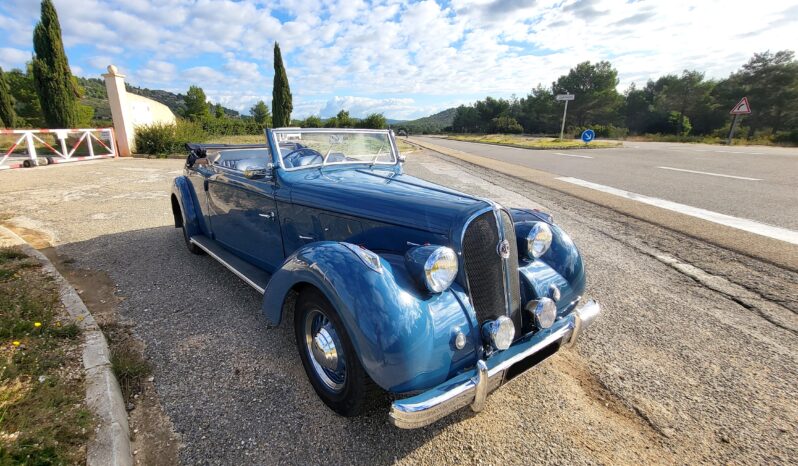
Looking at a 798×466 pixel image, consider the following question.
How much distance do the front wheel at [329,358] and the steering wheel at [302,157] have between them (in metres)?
1.44

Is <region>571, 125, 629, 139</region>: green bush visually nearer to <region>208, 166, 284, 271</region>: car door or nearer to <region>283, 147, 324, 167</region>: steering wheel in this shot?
<region>283, 147, 324, 167</region>: steering wheel

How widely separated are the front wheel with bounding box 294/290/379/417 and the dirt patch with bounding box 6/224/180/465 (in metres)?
0.78

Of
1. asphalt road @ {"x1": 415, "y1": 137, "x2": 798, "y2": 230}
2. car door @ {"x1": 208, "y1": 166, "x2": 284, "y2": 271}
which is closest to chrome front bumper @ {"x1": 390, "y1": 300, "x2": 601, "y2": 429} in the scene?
car door @ {"x1": 208, "y1": 166, "x2": 284, "y2": 271}

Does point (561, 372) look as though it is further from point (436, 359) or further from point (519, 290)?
point (436, 359)

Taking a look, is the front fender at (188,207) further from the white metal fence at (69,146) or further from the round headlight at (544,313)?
the white metal fence at (69,146)

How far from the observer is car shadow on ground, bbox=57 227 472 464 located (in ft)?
6.08

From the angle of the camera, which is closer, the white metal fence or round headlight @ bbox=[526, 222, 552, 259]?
round headlight @ bbox=[526, 222, 552, 259]

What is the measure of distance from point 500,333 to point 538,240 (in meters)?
0.91

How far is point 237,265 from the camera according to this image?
340 cm

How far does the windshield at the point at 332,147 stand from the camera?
318 centimetres

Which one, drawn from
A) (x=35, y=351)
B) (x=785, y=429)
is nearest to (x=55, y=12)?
(x=35, y=351)

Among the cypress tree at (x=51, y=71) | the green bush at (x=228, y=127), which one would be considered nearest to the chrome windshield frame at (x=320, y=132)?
the green bush at (x=228, y=127)

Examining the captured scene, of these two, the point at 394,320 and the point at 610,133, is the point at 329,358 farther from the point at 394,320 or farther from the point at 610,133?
the point at 610,133

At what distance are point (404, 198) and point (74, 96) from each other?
23.5 meters
